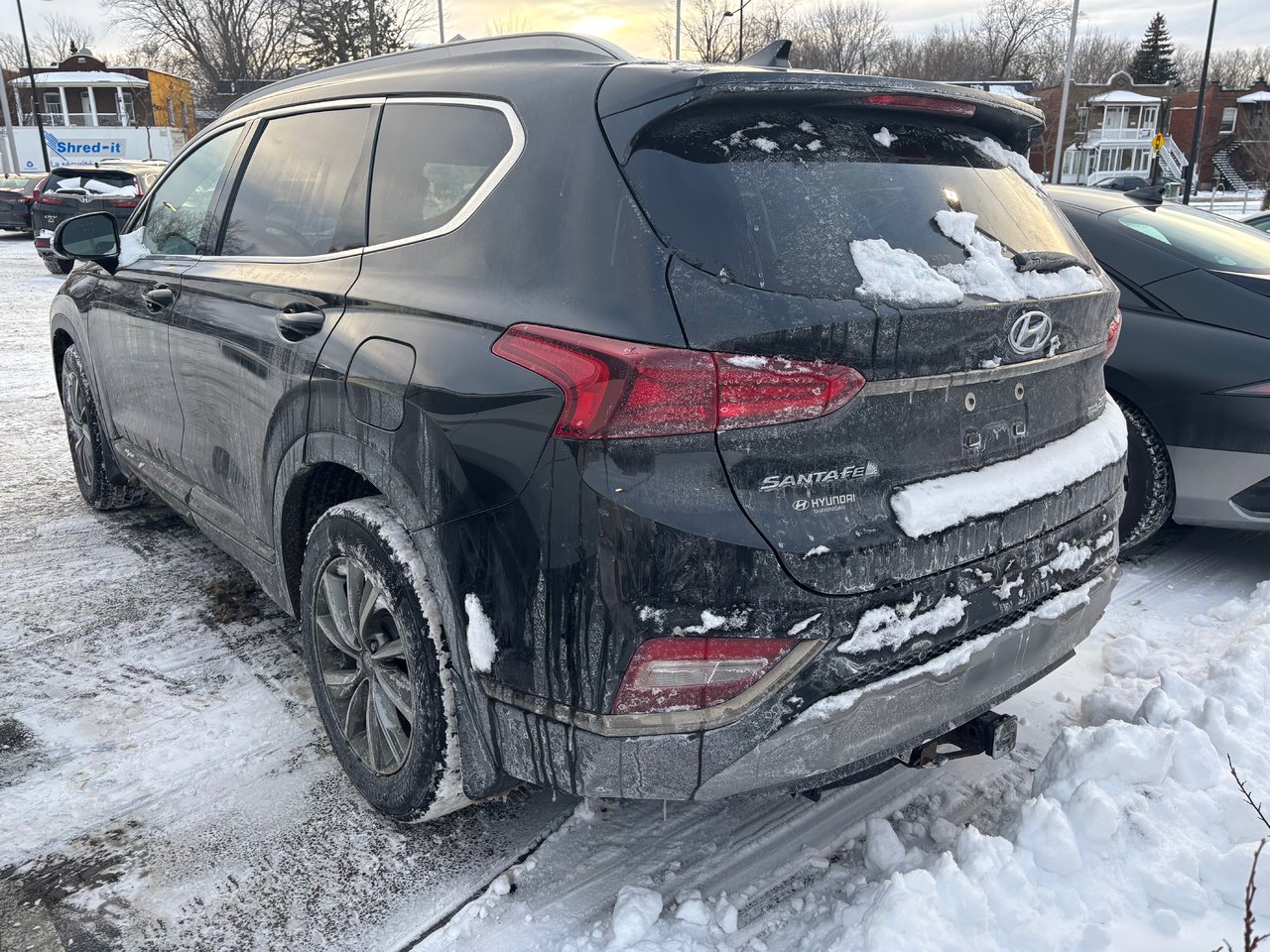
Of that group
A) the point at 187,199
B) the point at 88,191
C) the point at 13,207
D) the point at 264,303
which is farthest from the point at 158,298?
the point at 13,207

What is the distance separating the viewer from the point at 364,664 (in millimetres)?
2602

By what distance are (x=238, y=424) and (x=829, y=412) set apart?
6.77 ft

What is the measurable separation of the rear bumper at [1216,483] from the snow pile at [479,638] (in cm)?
338

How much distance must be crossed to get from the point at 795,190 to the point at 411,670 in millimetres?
1425

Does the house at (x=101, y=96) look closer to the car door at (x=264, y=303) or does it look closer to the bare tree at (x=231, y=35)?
the bare tree at (x=231, y=35)

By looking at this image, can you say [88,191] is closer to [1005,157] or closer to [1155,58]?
[1005,157]

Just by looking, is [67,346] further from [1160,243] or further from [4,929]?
[1160,243]

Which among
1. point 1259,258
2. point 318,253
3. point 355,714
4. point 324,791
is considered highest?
point 318,253

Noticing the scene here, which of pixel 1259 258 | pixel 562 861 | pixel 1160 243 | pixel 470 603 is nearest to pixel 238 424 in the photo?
pixel 470 603

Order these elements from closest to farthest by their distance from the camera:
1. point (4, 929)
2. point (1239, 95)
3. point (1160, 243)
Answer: point (4, 929) < point (1160, 243) < point (1239, 95)

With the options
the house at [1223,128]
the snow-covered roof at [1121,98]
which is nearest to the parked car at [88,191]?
the house at [1223,128]

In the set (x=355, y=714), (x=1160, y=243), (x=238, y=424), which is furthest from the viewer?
(x=1160, y=243)

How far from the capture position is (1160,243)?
4.44 meters

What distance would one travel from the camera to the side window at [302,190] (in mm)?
2779
